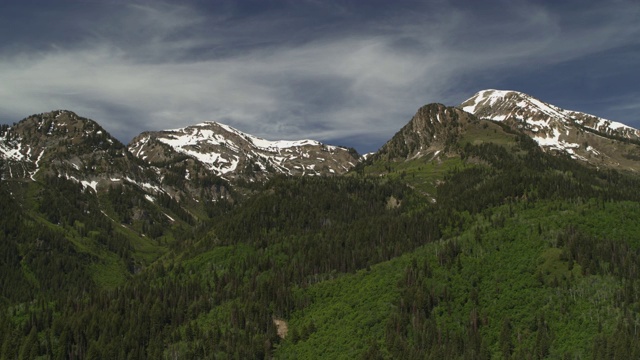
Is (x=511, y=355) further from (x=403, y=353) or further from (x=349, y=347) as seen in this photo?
(x=349, y=347)

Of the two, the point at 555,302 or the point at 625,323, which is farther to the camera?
the point at 555,302

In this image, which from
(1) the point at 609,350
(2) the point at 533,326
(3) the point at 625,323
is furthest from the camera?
(2) the point at 533,326

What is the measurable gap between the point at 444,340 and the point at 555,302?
1573 inches

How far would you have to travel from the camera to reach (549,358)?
171500 mm

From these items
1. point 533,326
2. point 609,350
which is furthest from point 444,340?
point 609,350

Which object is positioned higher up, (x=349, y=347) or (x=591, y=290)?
(x=591, y=290)

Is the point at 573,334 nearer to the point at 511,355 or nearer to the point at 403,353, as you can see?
the point at 511,355

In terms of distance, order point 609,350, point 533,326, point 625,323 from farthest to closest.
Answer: point 533,326 < point 625,323 < point 609,350

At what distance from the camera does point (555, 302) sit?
197m

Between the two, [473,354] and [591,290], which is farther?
[591,290]

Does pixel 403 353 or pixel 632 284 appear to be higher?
pixel 632 284

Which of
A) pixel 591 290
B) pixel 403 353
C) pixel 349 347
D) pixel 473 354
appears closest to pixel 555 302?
pixel 591 290

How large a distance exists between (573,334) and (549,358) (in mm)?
14635

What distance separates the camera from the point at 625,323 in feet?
576
